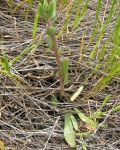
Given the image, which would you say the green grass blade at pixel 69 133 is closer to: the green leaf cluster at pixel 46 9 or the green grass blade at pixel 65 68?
the green grass blade at pixel 65 68

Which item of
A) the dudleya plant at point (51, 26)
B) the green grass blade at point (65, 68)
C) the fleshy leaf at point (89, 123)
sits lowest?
the fleshy leaf at point (89, 123)

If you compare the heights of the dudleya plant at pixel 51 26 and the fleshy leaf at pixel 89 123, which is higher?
the dudleya plant at pixel 51 26

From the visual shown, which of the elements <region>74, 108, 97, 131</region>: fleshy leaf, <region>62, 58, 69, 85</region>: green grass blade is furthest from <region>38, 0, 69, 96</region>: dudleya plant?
<region>74, 108, 97, 131</region>: fleshy leaf

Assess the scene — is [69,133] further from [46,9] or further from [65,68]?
[46,9]

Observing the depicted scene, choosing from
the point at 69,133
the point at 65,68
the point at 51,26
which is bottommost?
the point at 69,133

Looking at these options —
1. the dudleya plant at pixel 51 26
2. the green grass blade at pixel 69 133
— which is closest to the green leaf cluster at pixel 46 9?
the dudleya plant at pixel 51 26

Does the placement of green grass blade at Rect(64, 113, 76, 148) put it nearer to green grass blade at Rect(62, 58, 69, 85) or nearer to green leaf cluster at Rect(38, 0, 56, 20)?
green grass blade at Rect(62, 58, 69, 85)

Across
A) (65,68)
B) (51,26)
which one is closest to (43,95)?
(65,68)

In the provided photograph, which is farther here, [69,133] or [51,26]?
[69,133]

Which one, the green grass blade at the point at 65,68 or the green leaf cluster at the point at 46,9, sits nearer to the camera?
the green leaf cluster at the point at 46,9

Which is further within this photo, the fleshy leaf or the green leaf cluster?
the fleshy leaf

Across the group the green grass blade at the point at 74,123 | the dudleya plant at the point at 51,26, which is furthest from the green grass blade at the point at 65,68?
the green grass blade at the point at 74,123
